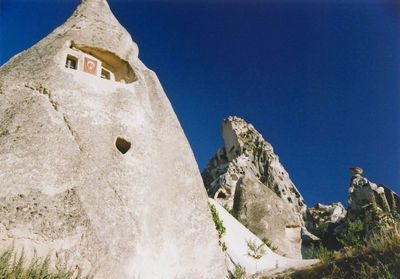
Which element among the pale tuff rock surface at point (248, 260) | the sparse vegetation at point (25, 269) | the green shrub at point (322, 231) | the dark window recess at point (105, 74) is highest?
the dark window recess at point (105, 74)

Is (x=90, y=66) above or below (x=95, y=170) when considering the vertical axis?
above

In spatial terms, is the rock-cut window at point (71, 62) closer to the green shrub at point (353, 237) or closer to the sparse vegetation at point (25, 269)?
the sparse vegetation at point (25, 269)

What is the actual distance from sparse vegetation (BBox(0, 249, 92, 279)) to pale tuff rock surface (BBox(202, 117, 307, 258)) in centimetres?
1310

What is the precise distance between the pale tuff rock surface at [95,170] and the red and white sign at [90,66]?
45 mm

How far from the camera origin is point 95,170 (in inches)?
303

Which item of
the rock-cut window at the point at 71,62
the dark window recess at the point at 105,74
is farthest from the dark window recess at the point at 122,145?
the dark window recess at the point at 105,74

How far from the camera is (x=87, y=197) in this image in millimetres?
7168

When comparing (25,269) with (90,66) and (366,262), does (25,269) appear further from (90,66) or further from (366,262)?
(366,262)

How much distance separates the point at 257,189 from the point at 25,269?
16.1m

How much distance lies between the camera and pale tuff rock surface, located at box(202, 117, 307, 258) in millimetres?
18109

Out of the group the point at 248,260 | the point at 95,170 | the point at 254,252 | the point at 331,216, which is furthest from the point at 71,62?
the point at 331,216

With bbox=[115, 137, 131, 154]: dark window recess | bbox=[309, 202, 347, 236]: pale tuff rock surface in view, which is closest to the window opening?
bbox=[115, 137, 131, 154]: dark window recess

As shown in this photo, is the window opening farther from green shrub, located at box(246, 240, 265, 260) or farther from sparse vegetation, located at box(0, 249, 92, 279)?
green shrub, located at box(246, 240, 265, 260)

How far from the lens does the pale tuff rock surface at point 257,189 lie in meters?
18.1
